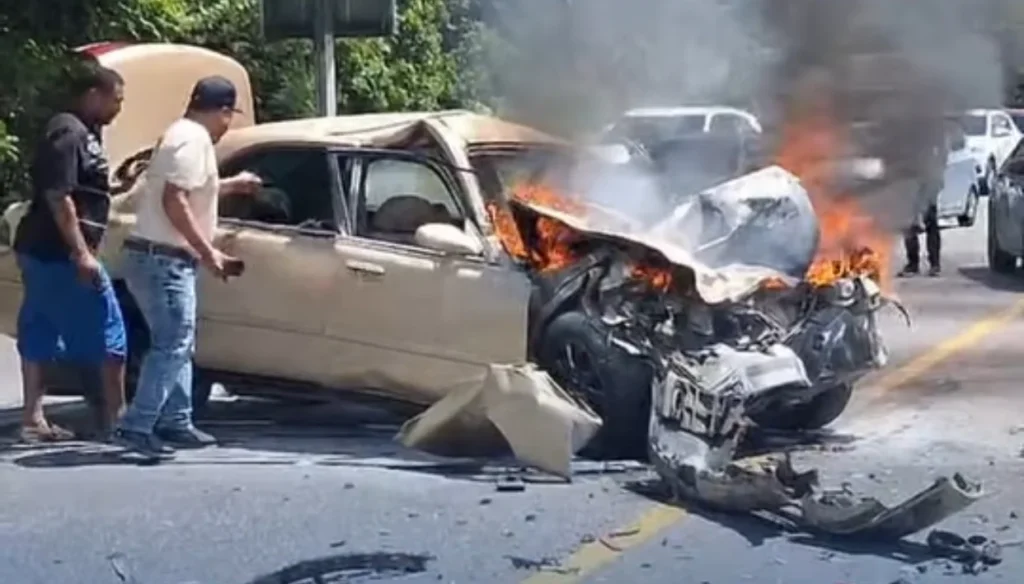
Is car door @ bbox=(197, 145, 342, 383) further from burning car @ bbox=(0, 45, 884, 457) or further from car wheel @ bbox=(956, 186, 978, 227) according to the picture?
car wheel @ bbox=(956, 186, 978, 227)

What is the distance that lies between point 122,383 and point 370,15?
4.89m

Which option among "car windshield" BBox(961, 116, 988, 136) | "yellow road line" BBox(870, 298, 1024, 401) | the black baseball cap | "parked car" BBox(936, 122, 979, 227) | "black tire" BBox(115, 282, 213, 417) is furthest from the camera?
"parked car" BBox(936, 122, 979, 227)

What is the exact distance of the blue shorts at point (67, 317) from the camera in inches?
387

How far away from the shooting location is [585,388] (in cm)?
935

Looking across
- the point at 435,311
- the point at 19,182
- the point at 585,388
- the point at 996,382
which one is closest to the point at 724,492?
the point at 585,388

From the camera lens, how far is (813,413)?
404 inches

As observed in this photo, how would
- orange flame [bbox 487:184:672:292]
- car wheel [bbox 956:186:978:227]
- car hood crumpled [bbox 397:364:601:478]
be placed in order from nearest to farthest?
1. car hood crumpled [bbox 397:364:601:478]
2. orange flame [bbox 487:184:672:292]
3. car wheel [bbox 956:186:978:227]

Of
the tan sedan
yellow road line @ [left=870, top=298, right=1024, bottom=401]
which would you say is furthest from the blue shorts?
yellow road line @ [left=870, top=298, right=1024, bottom=401]

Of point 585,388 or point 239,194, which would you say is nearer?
point 585,388

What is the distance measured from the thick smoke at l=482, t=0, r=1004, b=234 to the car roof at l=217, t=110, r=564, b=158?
0.43 feet

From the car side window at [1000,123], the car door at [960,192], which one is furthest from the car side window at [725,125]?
the car door at [960,192]

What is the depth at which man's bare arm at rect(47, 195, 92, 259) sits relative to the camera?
9516mm

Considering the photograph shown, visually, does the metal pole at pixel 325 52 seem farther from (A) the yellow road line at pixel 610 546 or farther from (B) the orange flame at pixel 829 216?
(A) the yellow road line at pixel 610 546

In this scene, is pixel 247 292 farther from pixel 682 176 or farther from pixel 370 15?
pixel 370 15
